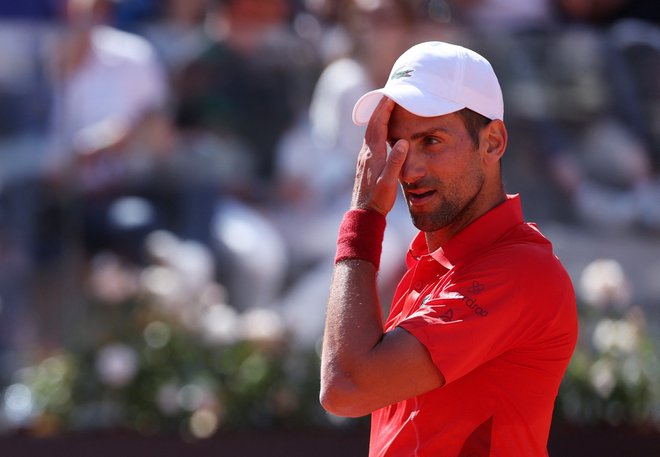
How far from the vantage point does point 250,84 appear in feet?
19.2

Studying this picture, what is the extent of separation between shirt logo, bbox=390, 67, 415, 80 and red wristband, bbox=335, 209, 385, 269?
321 millimetres

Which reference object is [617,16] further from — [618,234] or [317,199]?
[317,199]

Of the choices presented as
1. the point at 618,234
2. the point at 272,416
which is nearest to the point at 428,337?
the point at 272,416

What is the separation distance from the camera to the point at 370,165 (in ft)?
8.02

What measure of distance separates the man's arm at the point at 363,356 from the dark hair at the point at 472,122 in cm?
38

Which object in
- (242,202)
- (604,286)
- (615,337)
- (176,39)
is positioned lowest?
(615,337)

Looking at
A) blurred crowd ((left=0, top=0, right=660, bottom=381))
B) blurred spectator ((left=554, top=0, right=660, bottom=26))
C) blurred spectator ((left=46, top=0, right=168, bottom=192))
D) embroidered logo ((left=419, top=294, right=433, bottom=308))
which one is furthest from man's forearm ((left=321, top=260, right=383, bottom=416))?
blurred spectator ((left=554, top=0, right=660, bottom=26))

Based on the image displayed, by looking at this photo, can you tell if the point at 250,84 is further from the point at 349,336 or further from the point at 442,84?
the point at 349,336

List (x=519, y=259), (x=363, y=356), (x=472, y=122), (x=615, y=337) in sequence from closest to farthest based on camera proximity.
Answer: (x=363, y=356) → (x=519, y=259) → (x=472, y=122) → (x=615, y=337)

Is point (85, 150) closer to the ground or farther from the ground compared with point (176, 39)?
closer to the ground

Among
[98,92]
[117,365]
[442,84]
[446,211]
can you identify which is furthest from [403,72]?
[98,92]

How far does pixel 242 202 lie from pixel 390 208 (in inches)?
129

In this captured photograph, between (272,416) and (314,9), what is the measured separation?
231 cm

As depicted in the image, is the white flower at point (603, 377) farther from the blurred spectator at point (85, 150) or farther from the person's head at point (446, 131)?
the person's head at point (446, 131)
